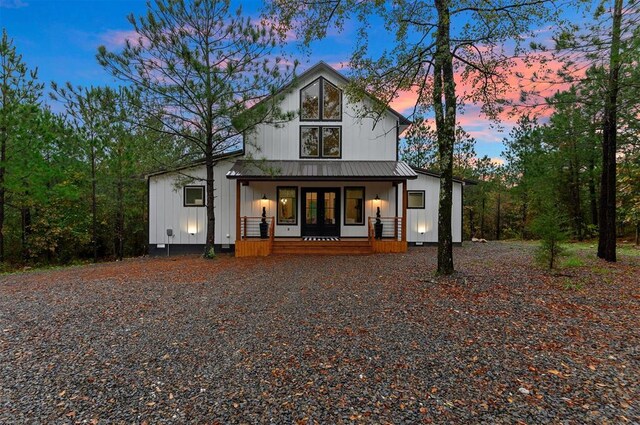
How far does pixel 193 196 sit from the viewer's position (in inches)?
504

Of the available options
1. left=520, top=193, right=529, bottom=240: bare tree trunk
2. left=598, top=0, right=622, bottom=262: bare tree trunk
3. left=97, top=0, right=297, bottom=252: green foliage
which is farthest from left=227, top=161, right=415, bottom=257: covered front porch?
left=520, top=193, right=529, bottom=240: bare tree trunk

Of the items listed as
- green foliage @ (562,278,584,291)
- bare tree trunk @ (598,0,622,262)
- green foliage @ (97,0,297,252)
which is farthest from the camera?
green foliage @ (97,0,297,252)

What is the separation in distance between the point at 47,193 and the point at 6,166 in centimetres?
Answer: 151

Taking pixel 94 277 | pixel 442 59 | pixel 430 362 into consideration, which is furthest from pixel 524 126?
pixel 94 277

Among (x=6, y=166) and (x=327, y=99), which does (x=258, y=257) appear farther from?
(x=6, y=166)

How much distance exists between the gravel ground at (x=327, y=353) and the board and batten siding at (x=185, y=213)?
644 cm

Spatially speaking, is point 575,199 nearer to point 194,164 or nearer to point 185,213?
point 194,164

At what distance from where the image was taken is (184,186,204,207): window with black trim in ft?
41.9

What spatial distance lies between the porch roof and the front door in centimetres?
116

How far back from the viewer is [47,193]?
12719 millimetres

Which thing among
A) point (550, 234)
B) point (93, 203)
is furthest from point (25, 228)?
point (550, 234)

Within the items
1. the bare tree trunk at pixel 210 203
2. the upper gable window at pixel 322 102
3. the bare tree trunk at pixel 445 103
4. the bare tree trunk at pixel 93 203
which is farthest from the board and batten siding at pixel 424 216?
the bare tree trunk at pixel 93 203

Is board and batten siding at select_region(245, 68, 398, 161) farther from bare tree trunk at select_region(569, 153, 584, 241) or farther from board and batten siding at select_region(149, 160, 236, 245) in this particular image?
bare tree trunk at select_region(569, 153, 584, 241)

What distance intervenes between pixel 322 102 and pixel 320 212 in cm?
455
